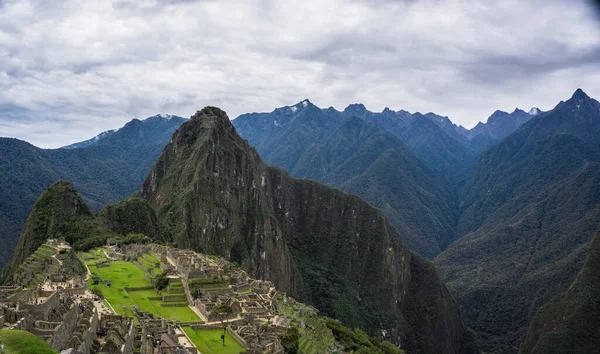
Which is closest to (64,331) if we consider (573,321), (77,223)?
(77,223)

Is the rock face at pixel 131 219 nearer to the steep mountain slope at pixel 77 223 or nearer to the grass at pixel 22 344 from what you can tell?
the steep mountain slope at pixel 77 223

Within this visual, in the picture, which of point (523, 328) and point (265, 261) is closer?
point (265, 261)

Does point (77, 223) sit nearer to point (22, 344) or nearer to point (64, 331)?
point (64, 331)

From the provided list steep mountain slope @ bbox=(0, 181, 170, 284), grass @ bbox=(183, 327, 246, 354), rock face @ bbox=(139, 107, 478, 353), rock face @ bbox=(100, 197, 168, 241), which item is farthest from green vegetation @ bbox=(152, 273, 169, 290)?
rock face @ bbox=(139, 107, 478, 353)

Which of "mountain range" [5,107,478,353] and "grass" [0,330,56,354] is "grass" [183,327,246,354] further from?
"mountain range" [5,107,478,353]

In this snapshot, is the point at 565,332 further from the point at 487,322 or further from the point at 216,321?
the point at 216,321

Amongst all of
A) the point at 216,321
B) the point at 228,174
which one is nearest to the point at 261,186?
the point at 228,174

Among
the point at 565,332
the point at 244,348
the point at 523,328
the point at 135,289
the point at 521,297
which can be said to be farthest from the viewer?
the point at 521,297
